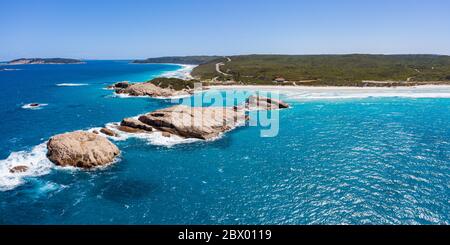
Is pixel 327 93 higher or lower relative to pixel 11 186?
higher

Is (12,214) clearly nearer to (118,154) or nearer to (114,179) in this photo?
(114,179)

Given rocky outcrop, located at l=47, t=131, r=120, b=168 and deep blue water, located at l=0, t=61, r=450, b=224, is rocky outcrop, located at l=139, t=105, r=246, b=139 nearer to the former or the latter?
deep blue water, located at l=0, t=61, r=450, b=224

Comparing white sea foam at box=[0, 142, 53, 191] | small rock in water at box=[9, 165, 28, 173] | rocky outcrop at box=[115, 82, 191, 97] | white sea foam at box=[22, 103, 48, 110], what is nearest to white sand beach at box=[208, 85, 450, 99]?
A: rocky outcrop at box=[115, 82, 191, 97]

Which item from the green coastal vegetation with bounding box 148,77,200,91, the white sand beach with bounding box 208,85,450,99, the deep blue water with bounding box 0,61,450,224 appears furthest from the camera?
the green coastal vegetation with bounding box 148,77,200,91

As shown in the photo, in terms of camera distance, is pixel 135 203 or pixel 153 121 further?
pixel 153 121

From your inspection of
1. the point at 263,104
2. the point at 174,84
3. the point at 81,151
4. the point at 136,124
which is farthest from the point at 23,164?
the point at 174,84

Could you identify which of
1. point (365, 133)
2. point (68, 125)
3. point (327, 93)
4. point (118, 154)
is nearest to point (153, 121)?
point (118, 154)
